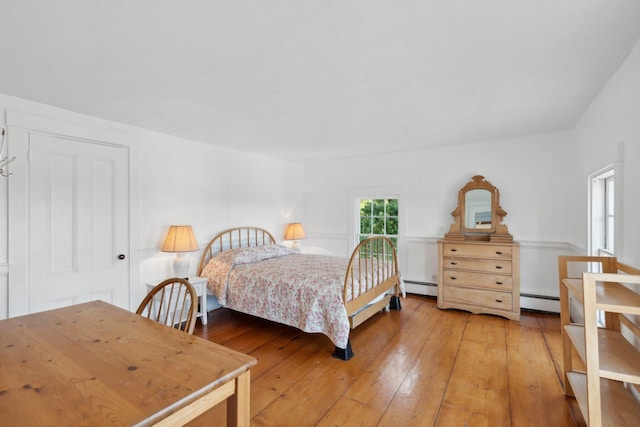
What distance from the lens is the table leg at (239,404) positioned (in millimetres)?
1086

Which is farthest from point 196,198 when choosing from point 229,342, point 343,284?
point 343,284

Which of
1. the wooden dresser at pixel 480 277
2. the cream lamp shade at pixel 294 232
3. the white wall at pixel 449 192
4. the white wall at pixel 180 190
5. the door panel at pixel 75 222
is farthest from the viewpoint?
the cream lamp shade at pixel 294 232

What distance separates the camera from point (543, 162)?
3707 mm

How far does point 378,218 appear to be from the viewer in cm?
489

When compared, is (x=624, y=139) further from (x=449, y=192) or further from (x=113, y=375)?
(x=113, y=375)

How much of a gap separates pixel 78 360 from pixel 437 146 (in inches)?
168

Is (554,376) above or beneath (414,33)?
beneath

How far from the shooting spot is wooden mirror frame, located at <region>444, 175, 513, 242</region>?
379 centimetres

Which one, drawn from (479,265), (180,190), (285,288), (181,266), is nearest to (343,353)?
(285,288)

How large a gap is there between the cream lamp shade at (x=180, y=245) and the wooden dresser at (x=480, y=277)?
9.94 feet

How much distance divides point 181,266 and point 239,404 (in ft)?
8.38

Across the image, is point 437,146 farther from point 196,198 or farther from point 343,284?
point 196,198

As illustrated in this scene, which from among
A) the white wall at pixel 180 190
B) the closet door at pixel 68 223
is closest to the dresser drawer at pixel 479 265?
the white wall at pixel 180 190

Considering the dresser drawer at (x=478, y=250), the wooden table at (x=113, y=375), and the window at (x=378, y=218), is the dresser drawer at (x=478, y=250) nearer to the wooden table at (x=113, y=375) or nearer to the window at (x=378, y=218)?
the window at (x=378, y=218)
